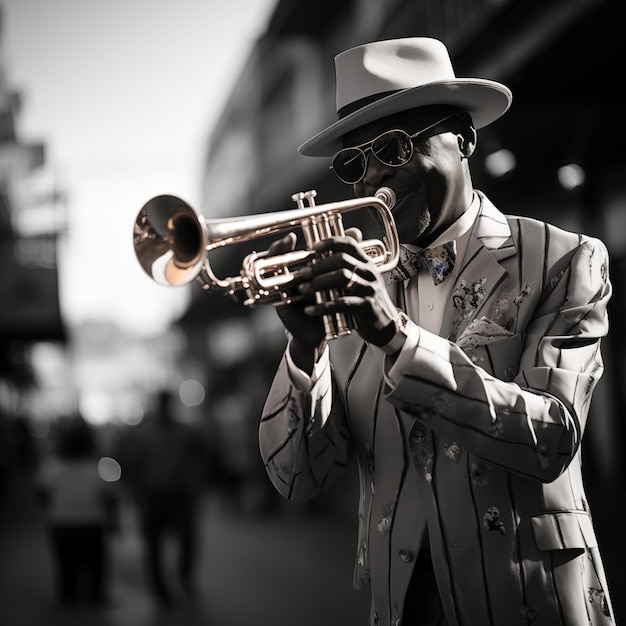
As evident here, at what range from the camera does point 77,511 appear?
8.72 metres

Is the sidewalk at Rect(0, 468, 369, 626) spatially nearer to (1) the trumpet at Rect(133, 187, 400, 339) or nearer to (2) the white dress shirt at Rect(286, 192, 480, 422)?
(2) the white dress shirt at Rect(286, 192, 480, 422)

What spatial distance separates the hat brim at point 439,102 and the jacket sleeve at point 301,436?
636 mm

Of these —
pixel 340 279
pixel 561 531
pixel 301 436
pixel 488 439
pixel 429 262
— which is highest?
pixel 429 262

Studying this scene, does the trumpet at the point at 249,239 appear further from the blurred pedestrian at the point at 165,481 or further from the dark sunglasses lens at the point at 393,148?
the blurred pedestrian at the point at 165,481

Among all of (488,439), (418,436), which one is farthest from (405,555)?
(488,439)

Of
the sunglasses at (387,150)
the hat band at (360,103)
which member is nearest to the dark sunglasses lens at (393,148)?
the sunglasses at (387,150)

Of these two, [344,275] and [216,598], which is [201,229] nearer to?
[344,275]

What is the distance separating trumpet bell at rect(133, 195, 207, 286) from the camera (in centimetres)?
218

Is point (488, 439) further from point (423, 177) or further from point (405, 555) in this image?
point (423, 177)

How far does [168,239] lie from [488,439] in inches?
35.3

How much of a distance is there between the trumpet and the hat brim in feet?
0.71

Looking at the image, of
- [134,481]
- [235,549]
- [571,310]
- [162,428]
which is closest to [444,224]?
[571,310]

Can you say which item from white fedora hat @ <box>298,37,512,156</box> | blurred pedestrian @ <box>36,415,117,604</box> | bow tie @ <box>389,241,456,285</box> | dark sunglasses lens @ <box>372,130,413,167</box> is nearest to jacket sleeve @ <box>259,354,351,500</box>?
bow tie @ <box>389,241,456,285</box>

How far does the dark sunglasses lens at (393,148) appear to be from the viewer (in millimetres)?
2320
